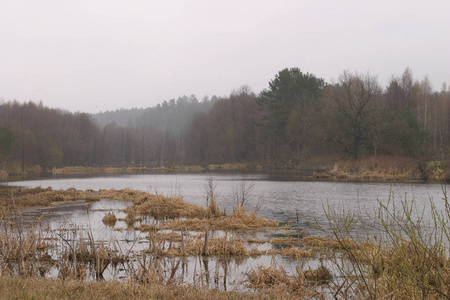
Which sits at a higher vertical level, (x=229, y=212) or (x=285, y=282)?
(x=285, y=282)

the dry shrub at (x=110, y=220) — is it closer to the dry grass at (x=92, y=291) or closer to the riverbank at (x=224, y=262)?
the riverbank at (x=224, y=262)

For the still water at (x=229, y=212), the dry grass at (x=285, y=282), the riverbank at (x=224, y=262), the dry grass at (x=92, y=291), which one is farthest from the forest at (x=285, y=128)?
the dry grass at (x=92, y=291)

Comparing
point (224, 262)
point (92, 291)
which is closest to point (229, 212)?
point (224, 262)

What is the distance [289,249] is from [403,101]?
238 ft

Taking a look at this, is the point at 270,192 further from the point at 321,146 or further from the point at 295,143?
the point at 295,143

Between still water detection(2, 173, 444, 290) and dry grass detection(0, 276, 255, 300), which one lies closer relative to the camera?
dry grass detection(0, 276, 255, 300)

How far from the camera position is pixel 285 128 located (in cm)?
7056

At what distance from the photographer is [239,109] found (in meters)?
95.9

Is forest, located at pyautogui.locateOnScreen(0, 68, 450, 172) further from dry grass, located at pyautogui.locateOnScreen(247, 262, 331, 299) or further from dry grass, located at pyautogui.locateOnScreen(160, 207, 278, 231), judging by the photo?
dry grass, located at pyautogui.locateOnScreen(247, 262, 331, 299)

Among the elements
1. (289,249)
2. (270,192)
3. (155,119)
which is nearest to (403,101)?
(270,192)

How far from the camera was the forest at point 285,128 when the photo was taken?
2094 inches

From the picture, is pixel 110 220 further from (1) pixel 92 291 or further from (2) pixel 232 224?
(1) pixel 92 291

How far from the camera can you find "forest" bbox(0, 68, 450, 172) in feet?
174

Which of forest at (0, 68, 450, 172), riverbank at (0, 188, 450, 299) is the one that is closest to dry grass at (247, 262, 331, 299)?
riverbank at (0, 188, 450, 299)
